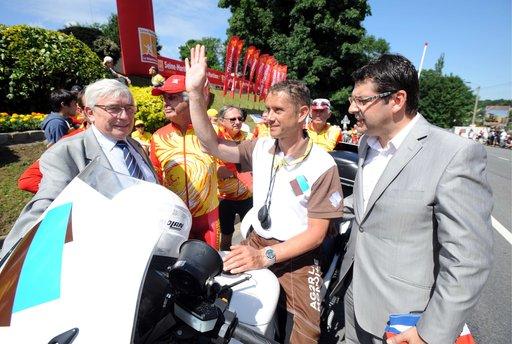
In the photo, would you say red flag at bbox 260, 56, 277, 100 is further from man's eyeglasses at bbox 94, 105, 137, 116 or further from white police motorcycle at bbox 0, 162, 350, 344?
white police motorcycle at bbox 0, 162, 350, 344

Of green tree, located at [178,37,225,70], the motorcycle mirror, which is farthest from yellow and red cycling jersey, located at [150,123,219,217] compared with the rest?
green tree, located at [178,37,225,70]

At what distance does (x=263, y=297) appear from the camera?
152 centimetres

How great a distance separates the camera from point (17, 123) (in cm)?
771

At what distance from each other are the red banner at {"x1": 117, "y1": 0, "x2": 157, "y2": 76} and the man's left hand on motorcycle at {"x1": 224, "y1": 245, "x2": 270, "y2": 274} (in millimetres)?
8804

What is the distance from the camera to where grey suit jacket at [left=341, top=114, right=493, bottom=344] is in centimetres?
134

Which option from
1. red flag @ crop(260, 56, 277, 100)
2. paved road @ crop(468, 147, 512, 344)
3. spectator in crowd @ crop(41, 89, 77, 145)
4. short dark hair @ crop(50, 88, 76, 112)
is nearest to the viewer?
paved road @ crop(468, 147, 512, 344)

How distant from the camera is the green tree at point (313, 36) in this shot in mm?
23109

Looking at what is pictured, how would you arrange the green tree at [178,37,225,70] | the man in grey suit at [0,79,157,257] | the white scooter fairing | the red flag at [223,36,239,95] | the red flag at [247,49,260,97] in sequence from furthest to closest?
the green tree at [178,37,225,70] < the red flag at [247,49,260,97] < the red flag at [223,36,239,95] < the man in grey suit at [0,79,157,257] < the white scooter fairing

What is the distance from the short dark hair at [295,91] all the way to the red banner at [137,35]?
8.02 m

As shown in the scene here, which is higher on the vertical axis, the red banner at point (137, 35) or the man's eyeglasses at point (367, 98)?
the red banner at point (137, 35)

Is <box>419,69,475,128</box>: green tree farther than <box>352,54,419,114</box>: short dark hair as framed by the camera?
Yes

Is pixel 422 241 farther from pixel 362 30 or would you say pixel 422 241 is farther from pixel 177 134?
pixel 362 30

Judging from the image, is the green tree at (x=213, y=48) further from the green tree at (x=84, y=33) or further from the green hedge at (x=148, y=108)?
the green hedge at (x=148, y=108)

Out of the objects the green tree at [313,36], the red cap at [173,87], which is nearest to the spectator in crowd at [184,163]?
the red cap at [173,87]
